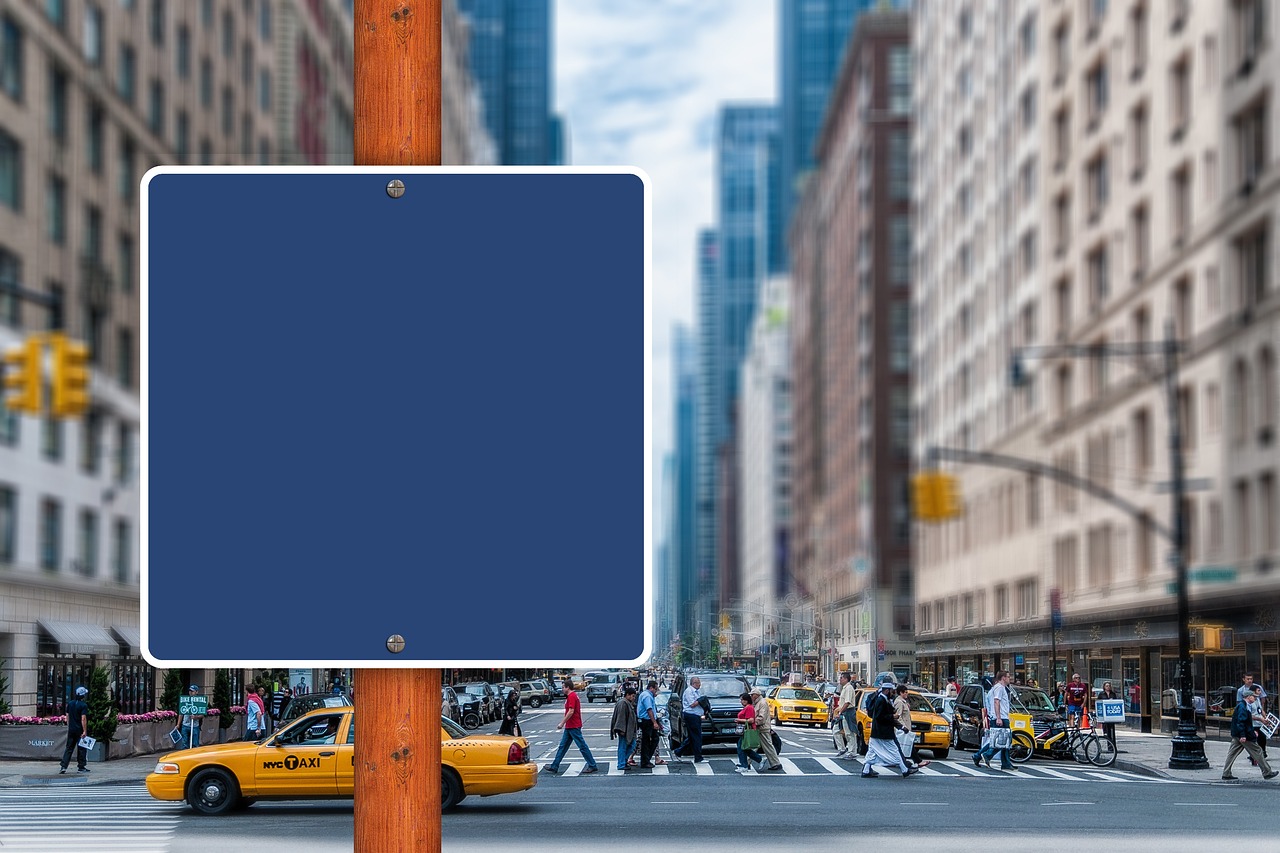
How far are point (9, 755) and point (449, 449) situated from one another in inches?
1524

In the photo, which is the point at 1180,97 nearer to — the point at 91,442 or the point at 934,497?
the point at 934,497

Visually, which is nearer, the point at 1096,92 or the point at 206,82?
the point at 1096,92

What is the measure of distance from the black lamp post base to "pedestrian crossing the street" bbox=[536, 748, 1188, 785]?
1186mm

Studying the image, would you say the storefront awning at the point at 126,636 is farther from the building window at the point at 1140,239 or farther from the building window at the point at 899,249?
the building window at the point at 899,249

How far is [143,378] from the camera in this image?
3240 mm

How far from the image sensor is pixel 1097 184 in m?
64.7

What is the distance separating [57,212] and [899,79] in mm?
89044

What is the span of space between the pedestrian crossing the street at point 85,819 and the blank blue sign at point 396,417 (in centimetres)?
1848

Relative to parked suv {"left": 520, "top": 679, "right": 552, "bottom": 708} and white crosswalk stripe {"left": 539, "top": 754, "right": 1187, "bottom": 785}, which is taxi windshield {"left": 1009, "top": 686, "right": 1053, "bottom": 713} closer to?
white crosswalk stripe {"left": 539, "top": 754, "right": 1187, "bottom": 785}

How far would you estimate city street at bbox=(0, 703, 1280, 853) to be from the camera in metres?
21.8

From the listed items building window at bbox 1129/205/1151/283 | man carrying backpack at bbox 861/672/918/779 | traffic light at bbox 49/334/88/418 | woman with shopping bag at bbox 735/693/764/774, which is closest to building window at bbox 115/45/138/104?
traffic light at bbox 49/334/88/418

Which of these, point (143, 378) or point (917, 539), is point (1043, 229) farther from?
point (143, 378)

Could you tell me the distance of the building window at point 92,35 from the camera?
177 ft

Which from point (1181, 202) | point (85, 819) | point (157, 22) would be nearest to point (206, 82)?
point (157, 22)
